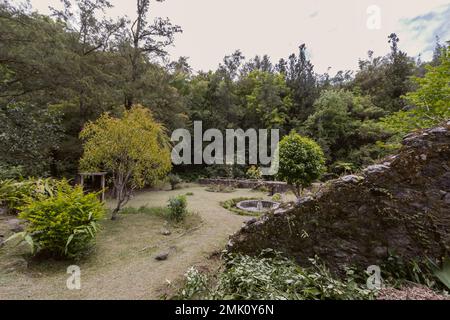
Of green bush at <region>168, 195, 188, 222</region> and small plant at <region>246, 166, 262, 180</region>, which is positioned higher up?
small plant at <region>246, 166, 262, 180</region>

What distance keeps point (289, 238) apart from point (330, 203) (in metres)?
0.76

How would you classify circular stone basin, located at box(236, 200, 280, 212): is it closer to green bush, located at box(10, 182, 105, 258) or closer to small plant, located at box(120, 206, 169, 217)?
small plant, located at box(120, 206, 169, 217)

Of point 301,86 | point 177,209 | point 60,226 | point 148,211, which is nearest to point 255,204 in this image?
point 177,209

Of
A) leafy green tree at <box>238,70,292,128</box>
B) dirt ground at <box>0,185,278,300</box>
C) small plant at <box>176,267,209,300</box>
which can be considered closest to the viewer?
small plant at <box>176,267,209,300</box>

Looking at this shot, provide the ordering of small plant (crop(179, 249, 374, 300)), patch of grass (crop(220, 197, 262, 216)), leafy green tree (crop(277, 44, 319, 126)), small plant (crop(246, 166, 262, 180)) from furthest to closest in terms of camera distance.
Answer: leafy green tree (crop(277, 44, 319, 126)) < small plant (crop(246, 166, 262, 180)) < patch of grass (crop(220, 197, 262, 216)) < small plant (crop(179, 249, 374, 300))

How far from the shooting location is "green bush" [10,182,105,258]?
12.7ft

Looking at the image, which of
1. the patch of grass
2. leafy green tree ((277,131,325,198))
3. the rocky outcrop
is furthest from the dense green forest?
the patch of grass

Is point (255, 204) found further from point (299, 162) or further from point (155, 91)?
point (155, 91)

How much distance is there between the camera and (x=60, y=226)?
388cm

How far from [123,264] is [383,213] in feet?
14.2

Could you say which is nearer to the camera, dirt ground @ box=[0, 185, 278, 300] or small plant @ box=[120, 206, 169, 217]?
dirt ground @ box=[0, 185, 278, 300]

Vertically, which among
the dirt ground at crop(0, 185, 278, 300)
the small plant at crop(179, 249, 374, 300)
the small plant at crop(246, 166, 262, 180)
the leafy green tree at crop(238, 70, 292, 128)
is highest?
the leafy green tree at crop(238, 70, 292, 128)

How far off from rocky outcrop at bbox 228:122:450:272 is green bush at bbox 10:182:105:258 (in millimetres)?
3748
